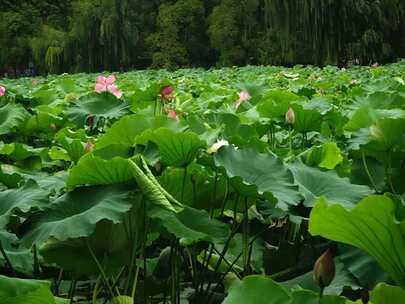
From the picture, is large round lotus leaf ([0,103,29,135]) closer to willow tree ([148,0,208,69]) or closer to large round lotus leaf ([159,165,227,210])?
large round lotus leaf ([159,165,227,210])

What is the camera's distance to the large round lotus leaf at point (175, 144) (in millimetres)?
800

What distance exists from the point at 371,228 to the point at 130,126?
0.49 metres

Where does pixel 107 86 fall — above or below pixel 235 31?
above

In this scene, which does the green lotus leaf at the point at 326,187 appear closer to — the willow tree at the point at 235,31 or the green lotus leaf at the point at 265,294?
the green lotus leaf at the point at 265,294

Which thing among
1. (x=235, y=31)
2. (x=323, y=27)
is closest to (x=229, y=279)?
(x=323, y=27)

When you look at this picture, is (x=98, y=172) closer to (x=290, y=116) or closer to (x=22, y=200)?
(x=22, y=200)

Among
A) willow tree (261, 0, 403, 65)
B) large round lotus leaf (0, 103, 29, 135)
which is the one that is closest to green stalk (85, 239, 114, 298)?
large round lotus leaf (0, 103, 29, 135)

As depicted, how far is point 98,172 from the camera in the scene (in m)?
0.73

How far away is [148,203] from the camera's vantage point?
0.73 m

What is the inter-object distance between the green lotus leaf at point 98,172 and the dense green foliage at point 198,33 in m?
11.1

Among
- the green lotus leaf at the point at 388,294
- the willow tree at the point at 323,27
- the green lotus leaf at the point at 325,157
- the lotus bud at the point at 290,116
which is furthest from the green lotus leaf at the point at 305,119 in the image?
the willow tree at the point at 323,27

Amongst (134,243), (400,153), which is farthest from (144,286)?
(400,153)

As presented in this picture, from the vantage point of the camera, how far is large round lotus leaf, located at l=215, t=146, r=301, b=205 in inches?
29.6

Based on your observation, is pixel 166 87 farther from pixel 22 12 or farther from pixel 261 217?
pixel 22 12
